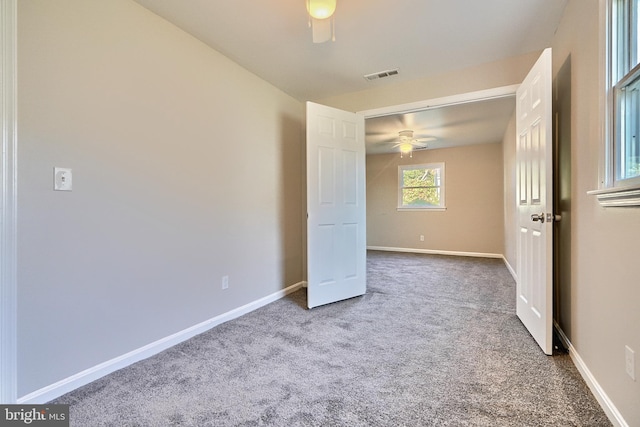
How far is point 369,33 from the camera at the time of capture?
2.32m

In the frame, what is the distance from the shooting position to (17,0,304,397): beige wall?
1.52 metres

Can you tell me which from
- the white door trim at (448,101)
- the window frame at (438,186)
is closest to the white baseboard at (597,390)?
the white door trim at (448,101)

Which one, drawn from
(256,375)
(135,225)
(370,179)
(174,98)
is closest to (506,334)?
(256,375)

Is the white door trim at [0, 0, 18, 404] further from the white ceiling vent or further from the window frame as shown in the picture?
the window frame

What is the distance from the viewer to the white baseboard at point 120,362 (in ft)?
5.01

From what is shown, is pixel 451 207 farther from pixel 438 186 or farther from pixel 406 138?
pixel 406 138

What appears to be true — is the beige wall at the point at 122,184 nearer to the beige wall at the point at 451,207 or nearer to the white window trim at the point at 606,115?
the white window trim at the point at 606,115

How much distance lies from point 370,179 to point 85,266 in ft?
20.7

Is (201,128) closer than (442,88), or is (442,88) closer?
(201,128)

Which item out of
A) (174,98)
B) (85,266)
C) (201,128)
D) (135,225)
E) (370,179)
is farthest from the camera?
(370,179)

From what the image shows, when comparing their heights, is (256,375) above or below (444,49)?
below

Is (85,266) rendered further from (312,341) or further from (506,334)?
(506,334)

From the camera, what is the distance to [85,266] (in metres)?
1.71

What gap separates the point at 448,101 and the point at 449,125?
1922 mm
